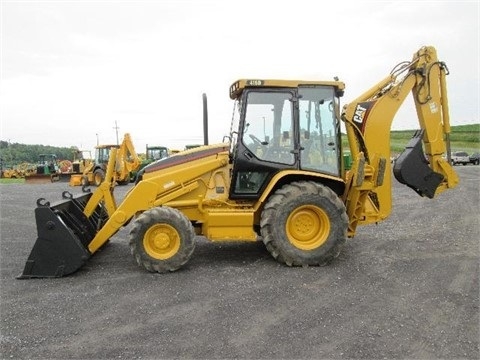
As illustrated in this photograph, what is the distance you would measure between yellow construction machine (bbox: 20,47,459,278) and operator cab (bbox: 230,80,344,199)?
0.6 inches

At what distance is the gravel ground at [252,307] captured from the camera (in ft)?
12.0

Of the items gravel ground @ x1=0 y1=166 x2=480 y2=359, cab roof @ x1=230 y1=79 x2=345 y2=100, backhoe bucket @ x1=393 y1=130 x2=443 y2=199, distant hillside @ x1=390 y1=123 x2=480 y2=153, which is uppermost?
distant hillside @ x1=390 y1=123 x2=480 y2=153

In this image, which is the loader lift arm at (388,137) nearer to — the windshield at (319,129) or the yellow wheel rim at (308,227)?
the windshield at (319,129)

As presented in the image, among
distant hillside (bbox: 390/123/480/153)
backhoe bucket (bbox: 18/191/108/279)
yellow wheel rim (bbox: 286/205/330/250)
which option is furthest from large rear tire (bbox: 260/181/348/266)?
distant hillside (bbox: 390/123/480/153)

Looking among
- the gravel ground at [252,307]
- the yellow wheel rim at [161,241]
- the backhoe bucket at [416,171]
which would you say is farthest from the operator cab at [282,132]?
the gravel ground at [252,307]

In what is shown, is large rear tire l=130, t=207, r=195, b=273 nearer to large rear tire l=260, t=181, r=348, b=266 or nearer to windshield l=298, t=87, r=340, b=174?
large rear tire l=260, t=181, r=348, b=266

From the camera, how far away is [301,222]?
6.09 m

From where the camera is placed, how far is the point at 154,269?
573 centimetres

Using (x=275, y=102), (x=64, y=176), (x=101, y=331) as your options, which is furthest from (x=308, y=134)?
(x=64, y=176)

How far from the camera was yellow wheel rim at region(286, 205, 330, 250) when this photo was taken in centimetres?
600

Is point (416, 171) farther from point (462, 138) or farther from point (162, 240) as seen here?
Result: point (462, 138)

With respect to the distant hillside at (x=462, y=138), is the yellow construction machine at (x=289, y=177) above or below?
below

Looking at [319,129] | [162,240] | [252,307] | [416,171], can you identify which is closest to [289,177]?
[319,129]

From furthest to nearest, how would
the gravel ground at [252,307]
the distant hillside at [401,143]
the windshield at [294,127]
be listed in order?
the distant hillside at [401,143] → the windshield at [294,127] → the gravel ground at [252,307]
